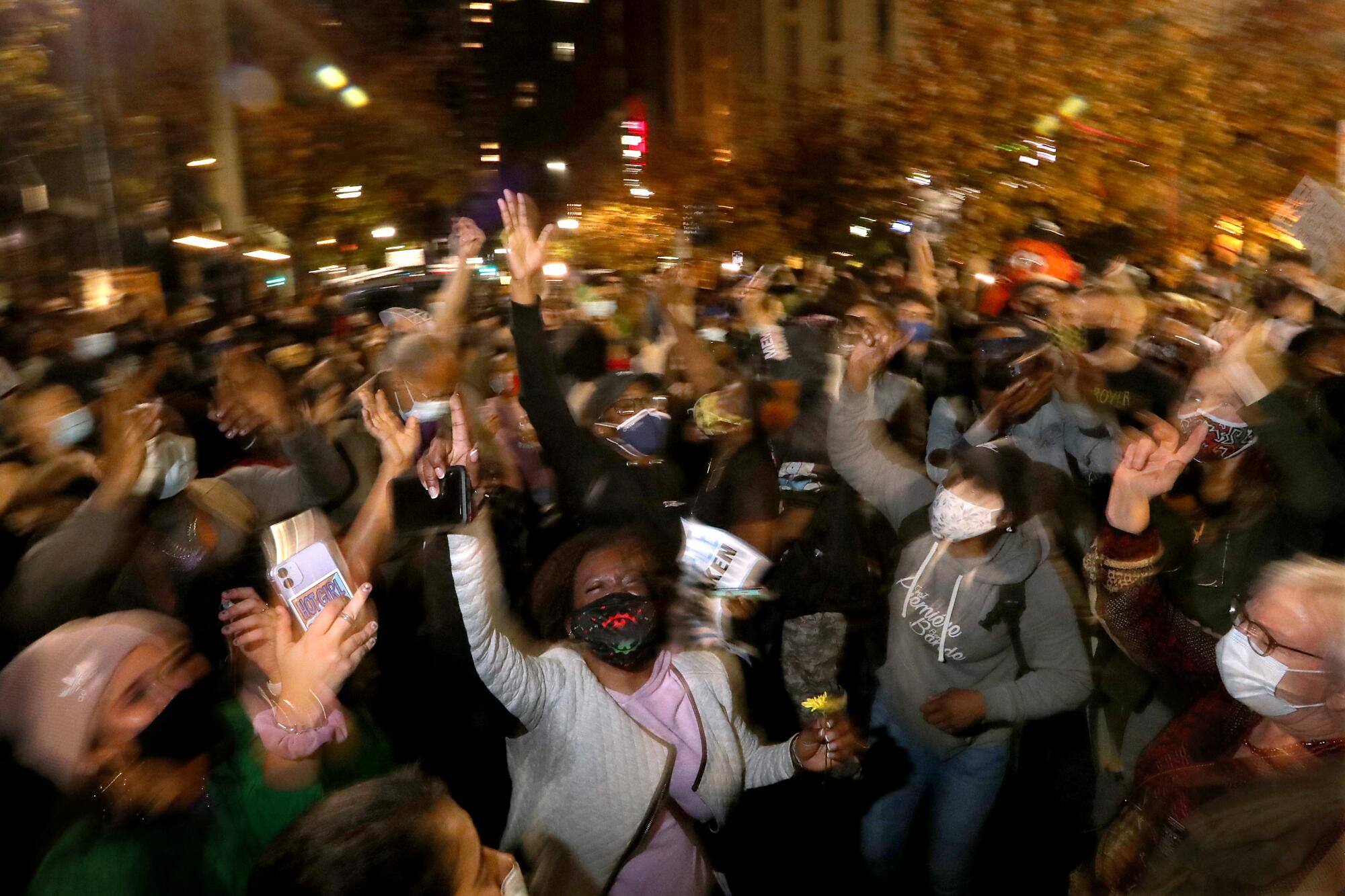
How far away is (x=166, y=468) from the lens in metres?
4.04

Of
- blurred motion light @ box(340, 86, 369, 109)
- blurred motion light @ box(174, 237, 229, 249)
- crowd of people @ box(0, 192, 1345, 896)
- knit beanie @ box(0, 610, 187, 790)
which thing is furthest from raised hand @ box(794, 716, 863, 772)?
blurred motion light @ box(340, 86, 369, 109)

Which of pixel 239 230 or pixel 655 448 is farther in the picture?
pixel 239 230

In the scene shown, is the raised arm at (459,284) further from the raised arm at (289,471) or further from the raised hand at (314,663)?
the raised hand at (314,663)

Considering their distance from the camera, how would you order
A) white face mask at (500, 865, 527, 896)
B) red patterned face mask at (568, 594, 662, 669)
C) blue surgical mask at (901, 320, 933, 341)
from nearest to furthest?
white face mask at (500, 865, 527, 896) → red patterned face mask at (568, 594, 662, 669) → blue surgical mask at (901, 320, 933, 341)

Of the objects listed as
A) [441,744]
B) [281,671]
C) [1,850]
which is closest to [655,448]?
[441,744]

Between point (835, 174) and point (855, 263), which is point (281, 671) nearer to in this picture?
point (855, 263)

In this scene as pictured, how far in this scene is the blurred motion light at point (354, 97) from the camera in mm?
21016

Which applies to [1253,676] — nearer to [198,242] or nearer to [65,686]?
[65,686]

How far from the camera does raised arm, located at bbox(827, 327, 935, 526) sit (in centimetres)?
438

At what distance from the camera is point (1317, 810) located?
1.92m

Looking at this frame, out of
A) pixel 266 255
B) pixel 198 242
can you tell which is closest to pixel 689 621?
pixel 198 242

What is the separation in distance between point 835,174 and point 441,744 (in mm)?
Answer: 23497

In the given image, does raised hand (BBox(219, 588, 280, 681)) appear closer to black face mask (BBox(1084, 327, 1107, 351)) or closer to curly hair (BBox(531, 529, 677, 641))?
curly hair (BBox(531, 529, 677, 641))

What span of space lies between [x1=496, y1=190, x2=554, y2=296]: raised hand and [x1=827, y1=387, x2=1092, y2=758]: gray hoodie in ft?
6.01
